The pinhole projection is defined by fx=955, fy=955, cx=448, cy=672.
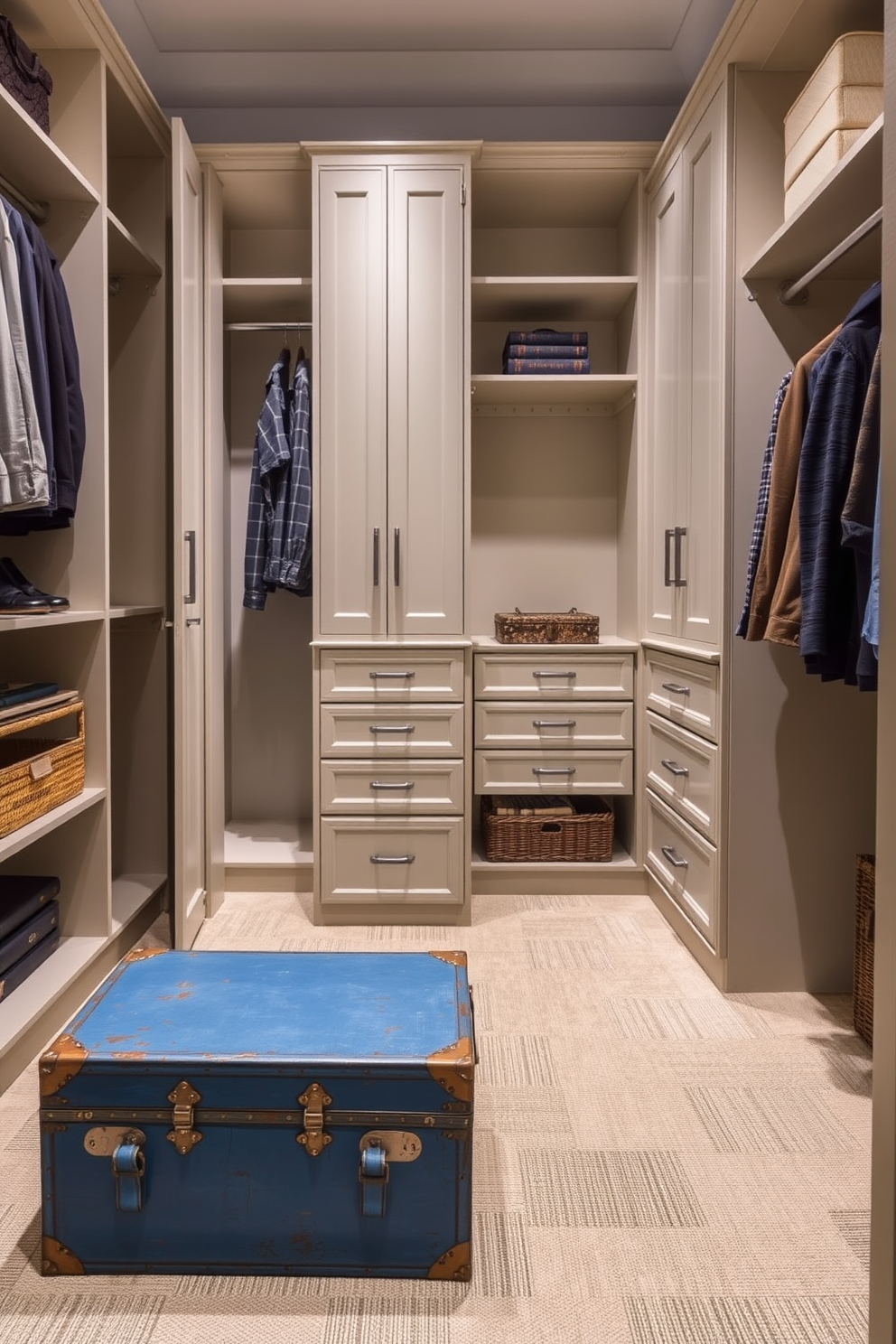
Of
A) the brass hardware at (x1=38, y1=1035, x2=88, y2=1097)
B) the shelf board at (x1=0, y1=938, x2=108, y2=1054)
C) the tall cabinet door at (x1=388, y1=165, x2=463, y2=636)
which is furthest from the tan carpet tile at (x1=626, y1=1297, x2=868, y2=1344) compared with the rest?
the tall cabinet door at (x1=388, y1=165, x2=463, y2=636)

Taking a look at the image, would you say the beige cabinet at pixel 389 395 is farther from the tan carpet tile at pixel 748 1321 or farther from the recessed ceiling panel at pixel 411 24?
the tan carpet tile at pixel 748 1321

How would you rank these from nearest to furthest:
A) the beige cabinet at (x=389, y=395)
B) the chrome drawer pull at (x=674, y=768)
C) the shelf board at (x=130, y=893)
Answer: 1. the shelf board at (x=130, y=893)
2. the chrome drawer pull at (x=674, y=768)
3. the beige cabinet at (x=389, y=395)

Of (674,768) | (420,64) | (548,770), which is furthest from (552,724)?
(420,64)

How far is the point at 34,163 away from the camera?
2.24m

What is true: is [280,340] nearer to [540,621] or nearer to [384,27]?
[384,27]

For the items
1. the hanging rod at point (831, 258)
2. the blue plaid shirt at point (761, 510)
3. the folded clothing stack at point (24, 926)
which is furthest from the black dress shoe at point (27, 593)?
the hanging rod at point (831, 258)

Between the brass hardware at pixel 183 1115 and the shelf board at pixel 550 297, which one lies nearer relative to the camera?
the brass hardware at pixel 183 1115

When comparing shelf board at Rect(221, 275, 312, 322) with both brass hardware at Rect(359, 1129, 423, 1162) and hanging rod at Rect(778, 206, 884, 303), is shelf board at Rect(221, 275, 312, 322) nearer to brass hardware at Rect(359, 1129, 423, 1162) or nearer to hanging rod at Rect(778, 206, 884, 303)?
hanging rod at Rect(778, 206, 884, 303)

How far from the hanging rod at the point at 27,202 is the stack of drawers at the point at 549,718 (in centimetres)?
180

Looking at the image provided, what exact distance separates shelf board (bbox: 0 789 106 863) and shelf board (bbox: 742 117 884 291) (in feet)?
6.97

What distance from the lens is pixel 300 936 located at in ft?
9.74

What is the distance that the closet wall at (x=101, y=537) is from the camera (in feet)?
7.47

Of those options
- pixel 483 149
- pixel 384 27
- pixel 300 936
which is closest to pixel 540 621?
pixel 300 936

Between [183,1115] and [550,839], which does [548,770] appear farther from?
[183,1115]
